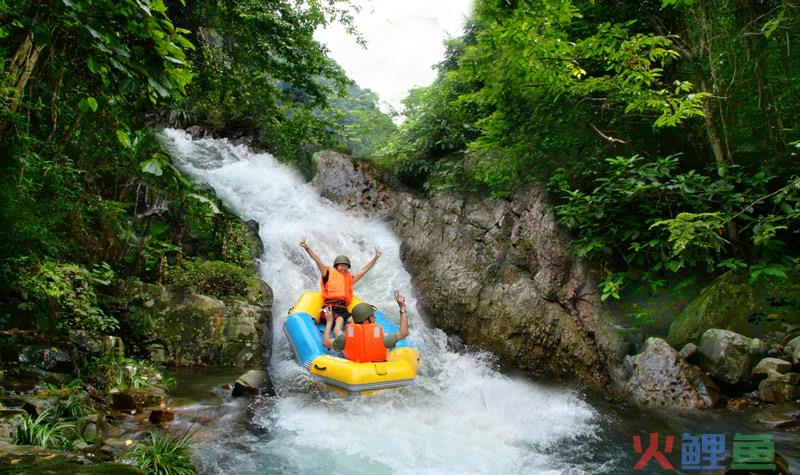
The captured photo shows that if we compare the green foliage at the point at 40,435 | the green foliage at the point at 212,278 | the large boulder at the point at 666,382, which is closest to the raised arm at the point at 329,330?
the green foliage at the point at 212,278

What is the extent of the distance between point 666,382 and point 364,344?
3754 mm

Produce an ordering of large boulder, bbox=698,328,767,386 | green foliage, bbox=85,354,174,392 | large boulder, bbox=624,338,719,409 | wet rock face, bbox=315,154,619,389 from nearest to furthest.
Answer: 1. green foliage, bbox=85,354,174,392
2. large boulder, bbox=698,328,767,386
3. large boulder, bbox=624,338,719,409
4. wet rock face, bbox=315,154,619,389

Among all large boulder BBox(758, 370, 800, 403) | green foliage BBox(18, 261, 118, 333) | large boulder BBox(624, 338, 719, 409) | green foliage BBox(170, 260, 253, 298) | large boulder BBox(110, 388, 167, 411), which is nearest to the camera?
green foliage BBox(18, 261, 118, 333)

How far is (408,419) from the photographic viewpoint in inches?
201

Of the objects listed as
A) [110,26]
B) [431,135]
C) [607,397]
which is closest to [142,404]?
[110,26]

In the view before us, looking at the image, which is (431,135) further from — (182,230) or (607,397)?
(607,397)

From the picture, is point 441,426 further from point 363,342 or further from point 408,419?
point 363,342

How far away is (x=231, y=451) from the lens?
3949 millimetres

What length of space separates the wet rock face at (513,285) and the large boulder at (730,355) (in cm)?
114

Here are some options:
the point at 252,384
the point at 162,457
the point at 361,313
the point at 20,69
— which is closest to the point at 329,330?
the point at 361,313

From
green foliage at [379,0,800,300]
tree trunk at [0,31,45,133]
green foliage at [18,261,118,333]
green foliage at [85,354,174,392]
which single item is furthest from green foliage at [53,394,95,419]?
green foliage at [379,0,800,300]

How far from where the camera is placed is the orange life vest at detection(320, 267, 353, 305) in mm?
7230

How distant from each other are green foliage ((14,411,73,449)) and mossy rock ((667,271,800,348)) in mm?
6462

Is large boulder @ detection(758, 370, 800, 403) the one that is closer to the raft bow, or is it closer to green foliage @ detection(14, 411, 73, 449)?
the raft bow
